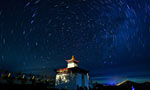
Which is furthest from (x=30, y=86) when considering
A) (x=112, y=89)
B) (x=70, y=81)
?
(x=112, y=89)

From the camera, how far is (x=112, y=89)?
2950 cm

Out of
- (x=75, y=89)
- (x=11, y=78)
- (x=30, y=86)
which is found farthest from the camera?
(x=75, y=89)

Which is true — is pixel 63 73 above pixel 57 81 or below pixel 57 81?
above

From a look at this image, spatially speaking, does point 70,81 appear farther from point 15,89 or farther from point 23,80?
point 15,89

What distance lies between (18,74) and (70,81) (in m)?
10.4

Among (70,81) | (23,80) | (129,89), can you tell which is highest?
(23,80)

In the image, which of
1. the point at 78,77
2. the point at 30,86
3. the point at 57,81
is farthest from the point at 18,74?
the point at 78,77

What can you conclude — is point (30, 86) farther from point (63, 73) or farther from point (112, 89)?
point (112, 89)

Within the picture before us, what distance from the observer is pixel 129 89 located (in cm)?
3089

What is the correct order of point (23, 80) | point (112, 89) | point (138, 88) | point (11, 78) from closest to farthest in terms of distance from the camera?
point (11, 78)
point (23, 80)
point (112, 89)
point (138, 88)

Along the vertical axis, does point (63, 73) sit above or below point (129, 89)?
above

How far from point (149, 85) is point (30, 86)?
34834mm

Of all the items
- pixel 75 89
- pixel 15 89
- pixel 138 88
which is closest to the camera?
pixel 15 89

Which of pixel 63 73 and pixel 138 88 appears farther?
pixel 138 88
